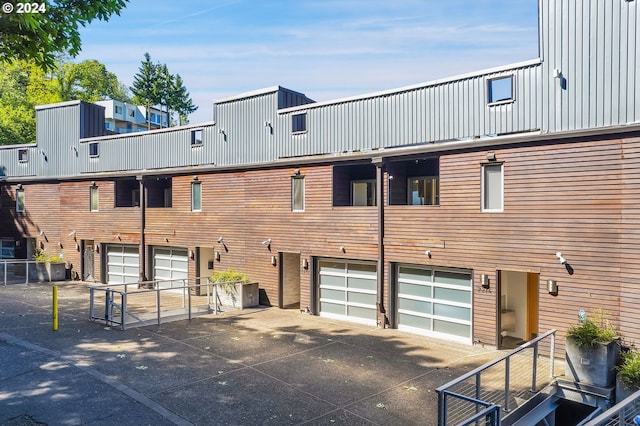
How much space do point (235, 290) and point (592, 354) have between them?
11869 mm

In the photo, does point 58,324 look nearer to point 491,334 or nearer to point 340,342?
point 340,342

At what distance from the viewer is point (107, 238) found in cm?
2327

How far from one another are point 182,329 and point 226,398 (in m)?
5.86

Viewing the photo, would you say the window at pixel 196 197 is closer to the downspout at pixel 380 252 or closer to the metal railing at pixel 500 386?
the downspout at pixel 380 252

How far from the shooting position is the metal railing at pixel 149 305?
14.1 m

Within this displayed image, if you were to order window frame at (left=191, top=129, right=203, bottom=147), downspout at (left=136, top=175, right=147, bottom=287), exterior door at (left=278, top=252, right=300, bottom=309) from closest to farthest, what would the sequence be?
exterior door at (left=278, top=252, right=300, bottom=309)
window frame at (left=191, top=129, right=203, bottom=147)
downspout at (left=136, top=175, right=147, bottom=287)

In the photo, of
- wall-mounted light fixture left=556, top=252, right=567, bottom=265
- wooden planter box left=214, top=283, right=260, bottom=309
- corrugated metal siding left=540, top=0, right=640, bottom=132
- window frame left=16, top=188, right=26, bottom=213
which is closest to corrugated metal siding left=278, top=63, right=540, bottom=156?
corrugated metal siding left=540, top=0, right=640, bottom=132

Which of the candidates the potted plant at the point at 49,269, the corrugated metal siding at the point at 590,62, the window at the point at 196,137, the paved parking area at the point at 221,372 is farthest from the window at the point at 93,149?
the corrugated metal siding at the point at 590,62

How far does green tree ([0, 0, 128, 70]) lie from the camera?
7.71 meters

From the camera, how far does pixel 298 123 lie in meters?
17.5

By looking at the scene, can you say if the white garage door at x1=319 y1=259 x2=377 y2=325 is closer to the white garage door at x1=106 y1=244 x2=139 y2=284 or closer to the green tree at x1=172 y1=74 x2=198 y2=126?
the white garage door at x1=106 y1=244 x2=139 y2=284

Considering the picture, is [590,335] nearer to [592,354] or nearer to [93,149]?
[592,354]

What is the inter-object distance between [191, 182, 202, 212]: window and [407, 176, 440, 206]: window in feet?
31.9

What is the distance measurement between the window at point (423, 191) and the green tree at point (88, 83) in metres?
43.8
